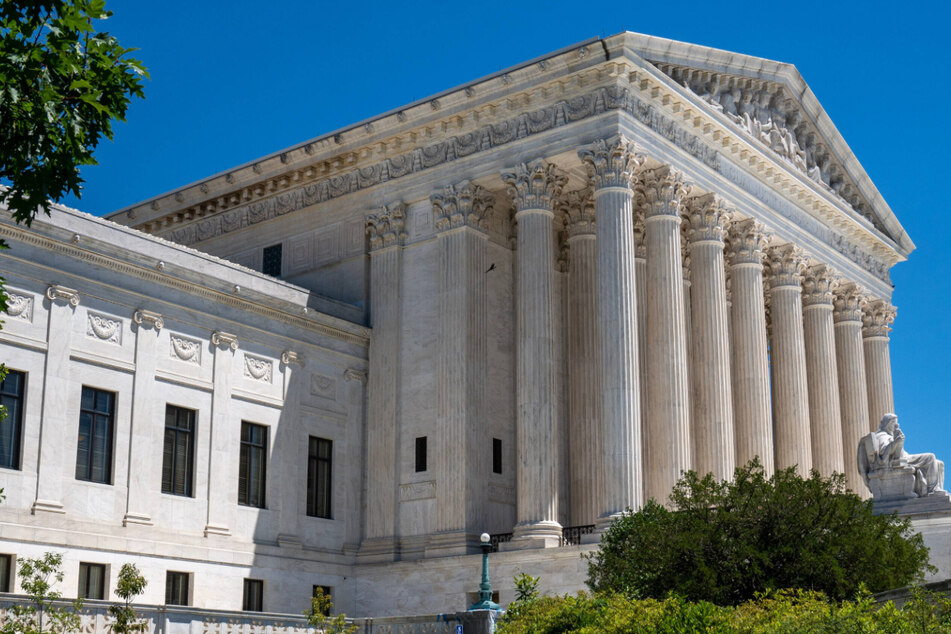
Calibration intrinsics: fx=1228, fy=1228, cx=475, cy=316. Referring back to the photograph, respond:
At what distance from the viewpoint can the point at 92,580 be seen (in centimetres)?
3312

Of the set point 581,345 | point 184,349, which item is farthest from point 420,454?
point 184,349

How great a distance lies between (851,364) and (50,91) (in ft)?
144

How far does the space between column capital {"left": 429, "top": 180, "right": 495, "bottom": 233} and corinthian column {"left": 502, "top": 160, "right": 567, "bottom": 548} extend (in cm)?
157

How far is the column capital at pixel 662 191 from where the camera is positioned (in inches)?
1585

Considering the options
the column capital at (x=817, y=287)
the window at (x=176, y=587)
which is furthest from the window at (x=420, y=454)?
the column capital at (x=817, y=287)

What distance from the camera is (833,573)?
25844mm

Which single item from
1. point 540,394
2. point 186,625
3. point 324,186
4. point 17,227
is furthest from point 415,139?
point 186,625

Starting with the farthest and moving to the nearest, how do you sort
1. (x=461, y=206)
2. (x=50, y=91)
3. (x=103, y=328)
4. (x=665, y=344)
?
(x=461, y=206) < (x=665, y=344) < (x=103, y=328) < (x=50, y=91)

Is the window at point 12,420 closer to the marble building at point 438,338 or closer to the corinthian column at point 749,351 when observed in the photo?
the marble building at point 438,338

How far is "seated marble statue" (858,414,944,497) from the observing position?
115 ft

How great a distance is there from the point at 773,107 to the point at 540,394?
18004 mm

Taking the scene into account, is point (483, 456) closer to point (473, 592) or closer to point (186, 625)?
point (473, 592)

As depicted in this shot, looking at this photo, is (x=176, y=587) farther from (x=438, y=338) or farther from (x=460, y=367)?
(x=438, y=338)

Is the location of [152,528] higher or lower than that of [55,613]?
higher
